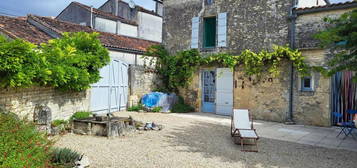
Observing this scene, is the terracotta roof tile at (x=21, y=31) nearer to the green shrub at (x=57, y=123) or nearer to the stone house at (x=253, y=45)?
the green shrub at (x=57, y=123)

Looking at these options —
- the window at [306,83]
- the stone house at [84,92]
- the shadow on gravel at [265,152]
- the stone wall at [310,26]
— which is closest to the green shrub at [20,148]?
the stone house at [84,92]

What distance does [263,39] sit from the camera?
31.2 ft

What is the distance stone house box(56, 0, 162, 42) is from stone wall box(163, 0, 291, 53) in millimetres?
8767

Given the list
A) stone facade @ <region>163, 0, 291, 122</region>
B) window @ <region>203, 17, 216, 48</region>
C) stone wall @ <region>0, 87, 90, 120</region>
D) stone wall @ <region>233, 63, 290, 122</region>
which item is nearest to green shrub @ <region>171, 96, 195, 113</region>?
stone facade @ <region>163, 0, 291, 122</region>

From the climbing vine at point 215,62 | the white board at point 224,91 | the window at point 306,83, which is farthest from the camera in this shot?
the white board at point 224,91

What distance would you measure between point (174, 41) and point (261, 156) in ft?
26.8

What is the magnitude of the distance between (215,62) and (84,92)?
221 inches

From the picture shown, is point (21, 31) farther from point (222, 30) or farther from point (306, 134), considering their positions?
point (306, 134)

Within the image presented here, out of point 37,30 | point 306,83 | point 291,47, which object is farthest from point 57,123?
point 306,83

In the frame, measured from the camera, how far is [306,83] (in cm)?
871

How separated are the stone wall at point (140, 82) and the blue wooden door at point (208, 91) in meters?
2.48

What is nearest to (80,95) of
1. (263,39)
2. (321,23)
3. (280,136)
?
(280,136)

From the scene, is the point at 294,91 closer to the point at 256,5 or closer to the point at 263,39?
the point at 263,39

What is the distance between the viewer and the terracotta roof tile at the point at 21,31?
10267 mm
